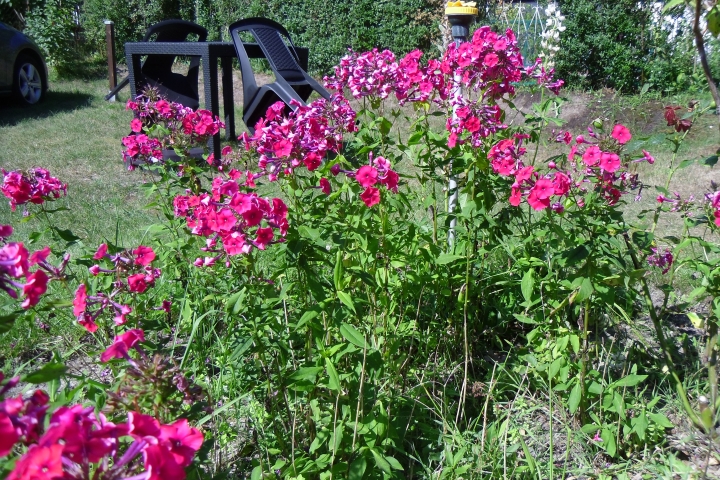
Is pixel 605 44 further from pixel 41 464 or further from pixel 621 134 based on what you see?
pixel 41 464

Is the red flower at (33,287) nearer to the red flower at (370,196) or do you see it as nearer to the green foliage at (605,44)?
the red flower at (370,196)

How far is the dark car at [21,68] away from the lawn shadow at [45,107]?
0.16 meters

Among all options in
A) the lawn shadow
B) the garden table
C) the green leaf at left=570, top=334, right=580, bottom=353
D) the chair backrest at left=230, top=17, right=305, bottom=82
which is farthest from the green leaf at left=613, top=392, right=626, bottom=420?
the lawn shadow

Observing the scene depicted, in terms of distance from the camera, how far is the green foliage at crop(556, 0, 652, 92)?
8641mm

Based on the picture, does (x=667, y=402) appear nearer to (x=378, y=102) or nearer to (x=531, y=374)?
(x=531, y=374)

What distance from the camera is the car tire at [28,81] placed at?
27.0 feet

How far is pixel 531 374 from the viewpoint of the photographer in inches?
91.5

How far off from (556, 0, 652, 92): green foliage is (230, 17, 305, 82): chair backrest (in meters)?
4.03

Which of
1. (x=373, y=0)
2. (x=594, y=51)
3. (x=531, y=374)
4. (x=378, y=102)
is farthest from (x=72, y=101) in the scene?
(x=531, y=374)

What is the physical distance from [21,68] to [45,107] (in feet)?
1.79

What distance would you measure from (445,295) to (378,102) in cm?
75

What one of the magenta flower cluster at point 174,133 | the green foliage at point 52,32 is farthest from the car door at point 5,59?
the magenta flower cluster at point 174,133

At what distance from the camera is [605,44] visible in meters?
8.70

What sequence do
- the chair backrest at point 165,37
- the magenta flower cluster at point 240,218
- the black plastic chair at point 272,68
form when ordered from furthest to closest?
1. the chair backrest at point 165,37
2. the black plastic chair at point 272,68
3. the magenta flower cluster at point 240,218
